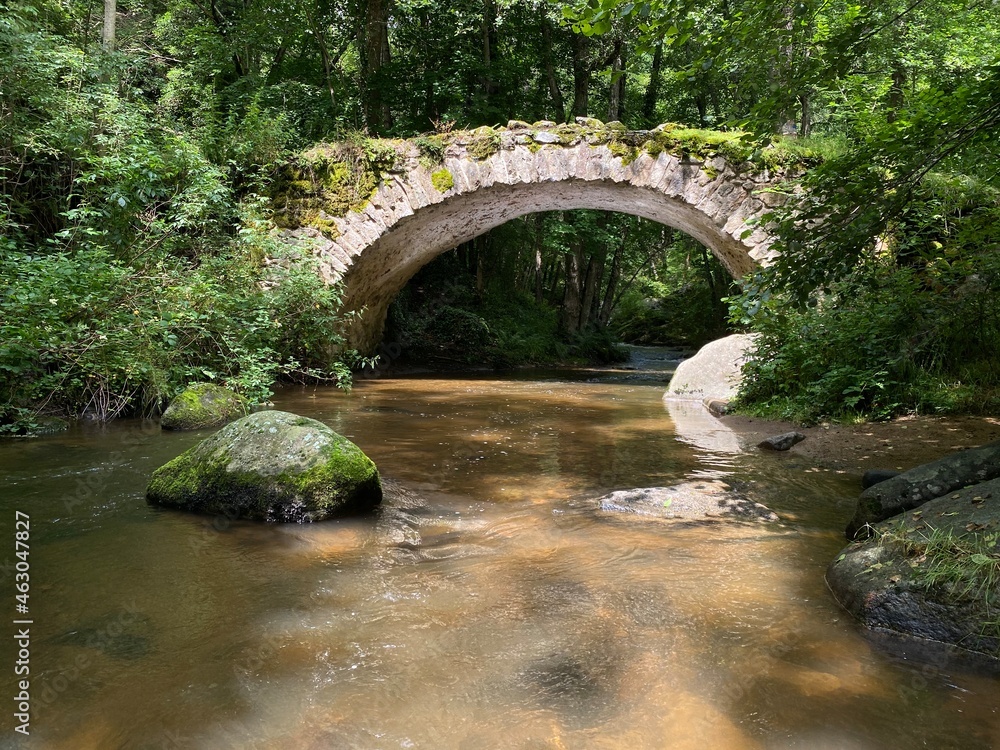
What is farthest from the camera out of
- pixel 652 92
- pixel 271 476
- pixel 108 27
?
pixel 652 92

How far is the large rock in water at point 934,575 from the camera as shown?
202 cm

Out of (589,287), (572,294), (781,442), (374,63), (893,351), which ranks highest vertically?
(374,63)

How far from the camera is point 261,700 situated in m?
1.69

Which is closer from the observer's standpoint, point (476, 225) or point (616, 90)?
point (476, 225)

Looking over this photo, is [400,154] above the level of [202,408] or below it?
above

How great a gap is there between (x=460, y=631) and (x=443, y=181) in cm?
790

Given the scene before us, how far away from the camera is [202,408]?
5.38 m

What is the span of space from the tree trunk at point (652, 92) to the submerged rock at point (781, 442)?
13.1 meters

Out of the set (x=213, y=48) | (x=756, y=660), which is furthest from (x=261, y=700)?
(x=213, y=48)

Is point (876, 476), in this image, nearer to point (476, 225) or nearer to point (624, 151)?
point (624, 151)

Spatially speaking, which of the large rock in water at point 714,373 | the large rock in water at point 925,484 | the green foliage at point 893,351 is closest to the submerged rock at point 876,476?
the large rock in water at point 925,484

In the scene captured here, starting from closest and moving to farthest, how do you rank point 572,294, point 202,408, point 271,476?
1. point 271,476
2. point 202,408
3. point 572,294

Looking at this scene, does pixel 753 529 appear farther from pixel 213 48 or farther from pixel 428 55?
pixel 428 55

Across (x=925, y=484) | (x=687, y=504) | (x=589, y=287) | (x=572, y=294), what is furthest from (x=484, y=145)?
(x=589, y=287)
